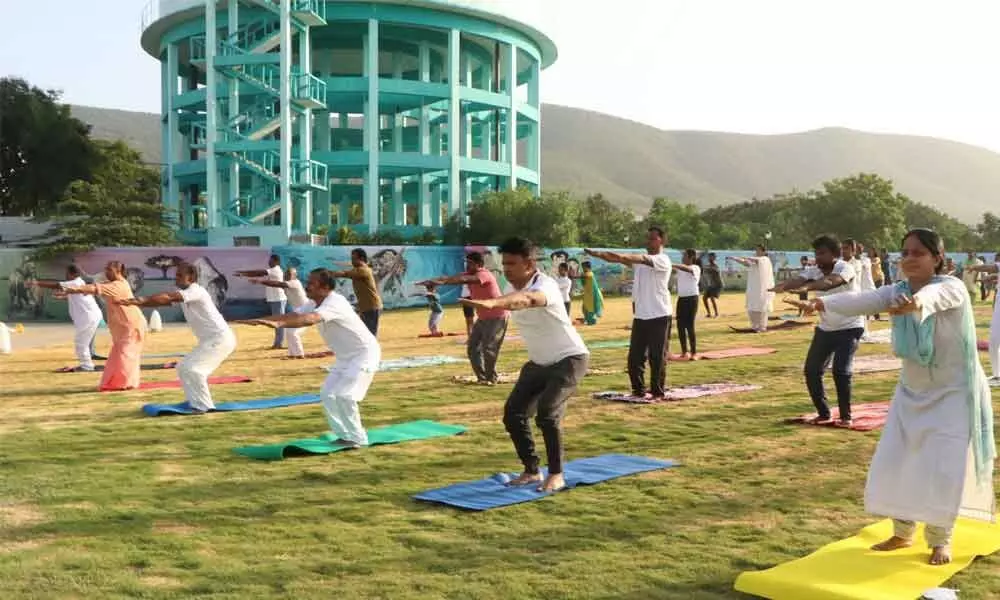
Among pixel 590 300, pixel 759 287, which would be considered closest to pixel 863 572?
pixel 759 287

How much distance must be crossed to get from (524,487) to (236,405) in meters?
5.66

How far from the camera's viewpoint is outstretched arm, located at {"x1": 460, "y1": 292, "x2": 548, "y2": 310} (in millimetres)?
6066

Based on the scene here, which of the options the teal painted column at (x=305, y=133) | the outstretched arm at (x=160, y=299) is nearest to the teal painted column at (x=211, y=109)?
the teal painted column at (x=305, y=133)

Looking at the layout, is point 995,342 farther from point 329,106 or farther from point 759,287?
point 329,106

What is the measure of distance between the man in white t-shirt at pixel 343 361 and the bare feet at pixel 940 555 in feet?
17.4

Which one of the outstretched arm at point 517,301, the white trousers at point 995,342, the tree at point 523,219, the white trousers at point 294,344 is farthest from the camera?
the tree at point 523,219

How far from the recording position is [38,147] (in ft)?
184

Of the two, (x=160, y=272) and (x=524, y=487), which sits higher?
(x=160, y=272)

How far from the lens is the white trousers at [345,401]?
909 cm

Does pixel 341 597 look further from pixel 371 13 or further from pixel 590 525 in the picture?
pixel 371 13

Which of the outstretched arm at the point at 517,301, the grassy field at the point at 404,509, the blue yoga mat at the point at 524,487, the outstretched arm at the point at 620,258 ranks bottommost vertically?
the grassy field at the point at 404,509

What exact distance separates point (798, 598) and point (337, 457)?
15.9ft

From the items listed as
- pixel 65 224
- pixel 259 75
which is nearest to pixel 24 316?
pixel 65 224

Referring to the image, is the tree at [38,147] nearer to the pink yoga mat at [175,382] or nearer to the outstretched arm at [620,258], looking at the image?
the pink yoga mat at [175,382]
